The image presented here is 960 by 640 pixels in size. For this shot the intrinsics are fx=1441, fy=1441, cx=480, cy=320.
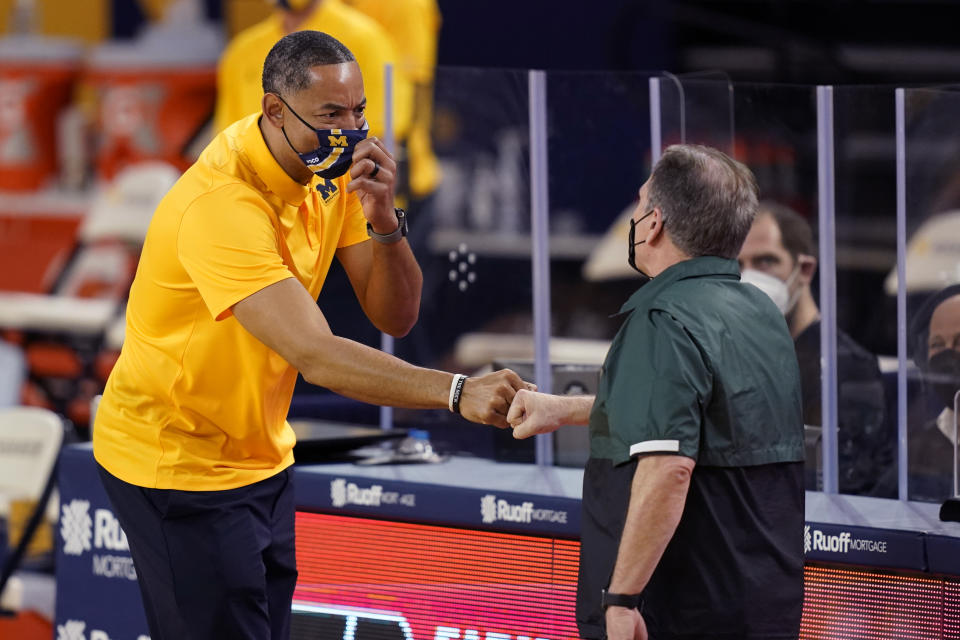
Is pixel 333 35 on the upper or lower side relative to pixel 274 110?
upper

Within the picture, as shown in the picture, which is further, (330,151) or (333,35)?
(333,35)

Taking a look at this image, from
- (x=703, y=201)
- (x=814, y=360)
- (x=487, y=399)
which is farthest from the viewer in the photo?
(x=814, y=360)

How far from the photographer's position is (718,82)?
3.57 meters

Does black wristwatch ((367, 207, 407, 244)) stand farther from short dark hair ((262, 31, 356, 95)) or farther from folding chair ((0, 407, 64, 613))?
folding chair ((0, 407, 64, 613))

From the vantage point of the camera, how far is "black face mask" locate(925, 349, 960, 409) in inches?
127

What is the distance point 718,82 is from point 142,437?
171 cm

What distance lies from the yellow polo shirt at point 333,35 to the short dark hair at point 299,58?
2624 mm

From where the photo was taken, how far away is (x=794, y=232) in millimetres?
3693

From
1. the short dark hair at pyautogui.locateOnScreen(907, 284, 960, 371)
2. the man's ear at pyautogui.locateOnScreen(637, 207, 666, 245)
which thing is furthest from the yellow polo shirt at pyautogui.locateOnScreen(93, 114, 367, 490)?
the short dark hair at pyautogui.locateOnScreen(907, 284, 960, 371)

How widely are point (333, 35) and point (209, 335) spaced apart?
3295 mm

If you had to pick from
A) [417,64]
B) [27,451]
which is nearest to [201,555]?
[27,451]

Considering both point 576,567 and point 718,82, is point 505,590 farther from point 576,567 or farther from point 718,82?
point 718,82

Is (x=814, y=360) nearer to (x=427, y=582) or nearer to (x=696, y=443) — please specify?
(x=427, y=582)

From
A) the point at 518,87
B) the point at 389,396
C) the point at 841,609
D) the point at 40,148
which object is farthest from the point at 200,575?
the point at 40,148
